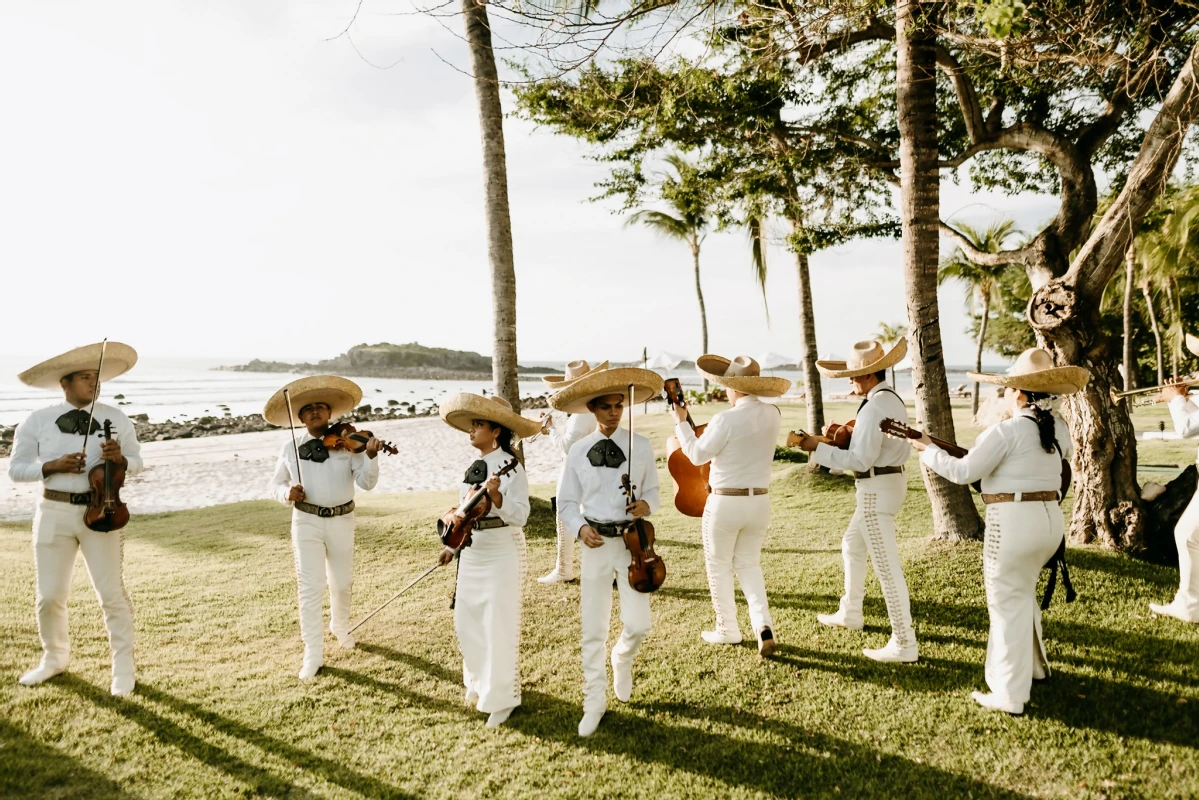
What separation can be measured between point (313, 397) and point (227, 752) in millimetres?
2501

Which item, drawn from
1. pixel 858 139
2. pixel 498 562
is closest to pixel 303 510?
pixel 498 562

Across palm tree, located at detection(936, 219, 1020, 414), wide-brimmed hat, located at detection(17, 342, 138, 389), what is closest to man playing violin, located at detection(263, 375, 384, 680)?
wide-brimmed hat, located at detection(17, 342, 138, 389)

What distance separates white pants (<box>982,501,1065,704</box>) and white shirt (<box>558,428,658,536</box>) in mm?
2157

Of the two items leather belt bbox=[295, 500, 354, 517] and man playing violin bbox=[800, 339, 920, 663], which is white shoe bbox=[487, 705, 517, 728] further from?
man playing violin bbox=[800, 339, 920, 663]

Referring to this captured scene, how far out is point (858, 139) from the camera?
9.98 metres

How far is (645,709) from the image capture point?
4.89 meters

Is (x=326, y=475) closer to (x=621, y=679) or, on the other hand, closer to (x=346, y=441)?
(x=346, y=441)

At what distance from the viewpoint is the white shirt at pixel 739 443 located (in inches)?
210

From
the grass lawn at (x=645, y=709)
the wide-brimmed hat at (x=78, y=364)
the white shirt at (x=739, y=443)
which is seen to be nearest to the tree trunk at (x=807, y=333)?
the grass lawn at (x=645, y=709)

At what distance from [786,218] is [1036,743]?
29.0 ft

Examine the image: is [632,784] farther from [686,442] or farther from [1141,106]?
[1141,106]

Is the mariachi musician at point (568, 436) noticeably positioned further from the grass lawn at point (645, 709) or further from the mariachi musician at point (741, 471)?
the mariachi musician at point (741, 471)

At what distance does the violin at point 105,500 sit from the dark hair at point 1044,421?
19.8 ft

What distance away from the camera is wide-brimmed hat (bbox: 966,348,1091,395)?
4.30 meters
